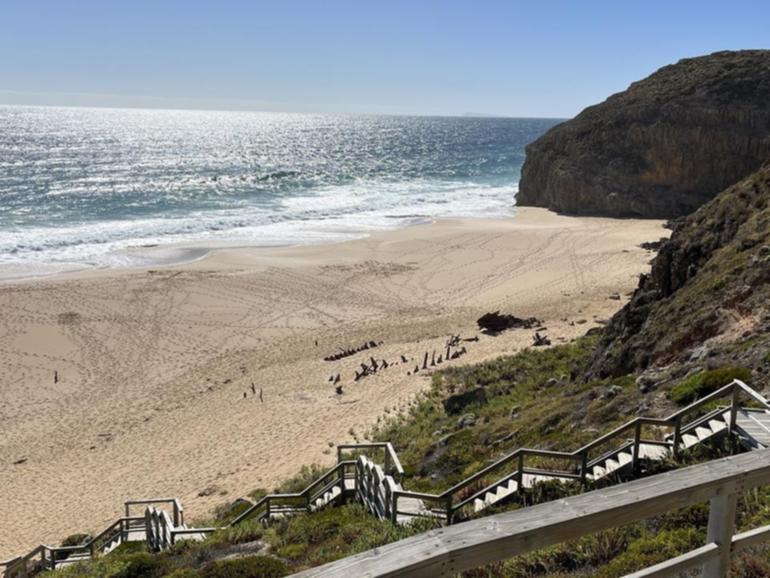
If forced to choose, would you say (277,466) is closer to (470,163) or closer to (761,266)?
(761,266)

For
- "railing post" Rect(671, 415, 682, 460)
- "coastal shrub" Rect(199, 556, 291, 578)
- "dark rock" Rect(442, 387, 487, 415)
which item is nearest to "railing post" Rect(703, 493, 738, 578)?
"coastal shrub" Rect(199, 556, 291, 578)

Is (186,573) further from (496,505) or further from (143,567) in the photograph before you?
(496,505)

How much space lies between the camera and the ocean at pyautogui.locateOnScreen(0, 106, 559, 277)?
48.1 metres

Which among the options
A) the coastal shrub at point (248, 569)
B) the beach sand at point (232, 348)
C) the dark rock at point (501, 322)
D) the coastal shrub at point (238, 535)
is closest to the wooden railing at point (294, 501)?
the coastal shrub at point (238, 535)

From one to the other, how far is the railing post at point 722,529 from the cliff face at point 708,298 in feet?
28.9

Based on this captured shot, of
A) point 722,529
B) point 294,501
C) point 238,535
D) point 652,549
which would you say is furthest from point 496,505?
point 722,529

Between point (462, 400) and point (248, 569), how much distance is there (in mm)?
11636

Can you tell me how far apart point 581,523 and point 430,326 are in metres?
27.7

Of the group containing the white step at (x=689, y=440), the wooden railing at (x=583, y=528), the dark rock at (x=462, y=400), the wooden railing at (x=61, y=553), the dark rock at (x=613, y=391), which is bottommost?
the wooden railing at (x=61, y=553)

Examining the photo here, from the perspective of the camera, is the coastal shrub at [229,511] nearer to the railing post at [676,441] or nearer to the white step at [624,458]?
the white step at [624,458]

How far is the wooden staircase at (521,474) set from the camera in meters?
8.28

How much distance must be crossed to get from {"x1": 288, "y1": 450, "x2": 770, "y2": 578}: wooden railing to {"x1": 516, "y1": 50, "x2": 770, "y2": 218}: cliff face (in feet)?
189

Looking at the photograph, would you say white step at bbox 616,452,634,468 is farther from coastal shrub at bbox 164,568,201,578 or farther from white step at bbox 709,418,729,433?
coastal shrub at bbox 164,568,201,578

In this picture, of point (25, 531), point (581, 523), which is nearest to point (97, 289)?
point (25, 531)
